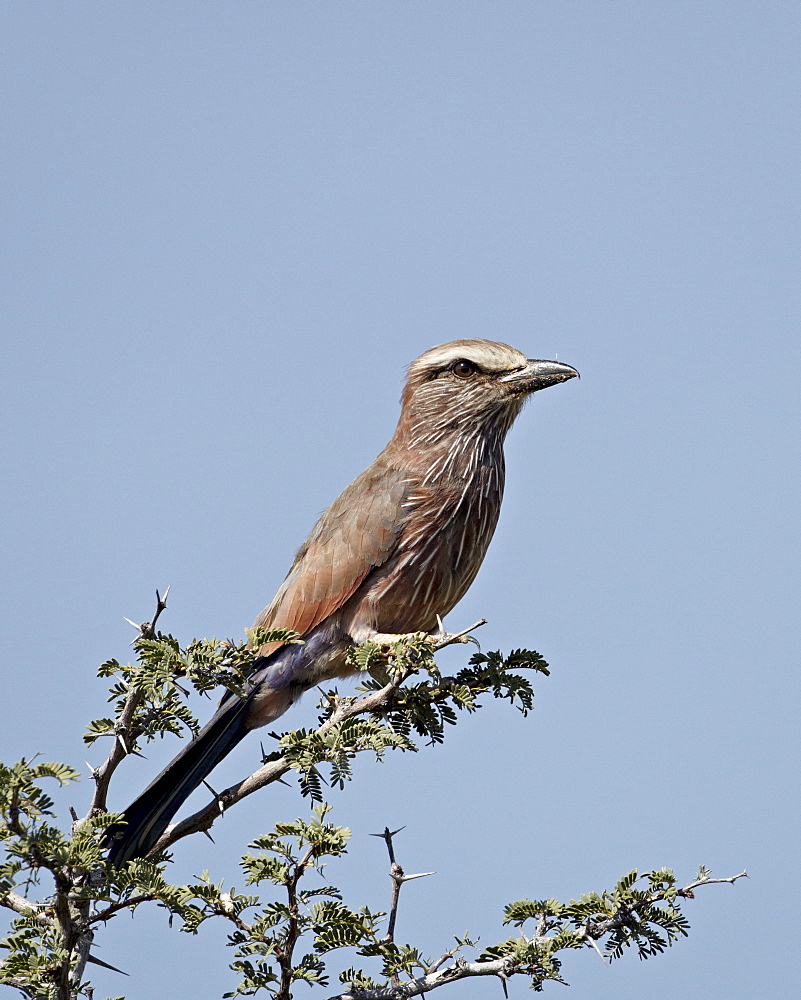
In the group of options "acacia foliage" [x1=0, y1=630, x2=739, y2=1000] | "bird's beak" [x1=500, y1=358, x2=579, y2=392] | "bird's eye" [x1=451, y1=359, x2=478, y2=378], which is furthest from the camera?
"bird's eye" [x1=451, y1=359, x2=478, y2=378]

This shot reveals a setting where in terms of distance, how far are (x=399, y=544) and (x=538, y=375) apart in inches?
50.3

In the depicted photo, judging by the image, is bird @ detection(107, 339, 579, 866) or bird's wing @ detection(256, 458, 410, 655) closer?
bird @ detection(107, 339, 579, 866)

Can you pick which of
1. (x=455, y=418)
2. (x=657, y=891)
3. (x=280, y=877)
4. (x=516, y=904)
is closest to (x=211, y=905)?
(x=280, y=877)

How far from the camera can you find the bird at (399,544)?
17.5ft

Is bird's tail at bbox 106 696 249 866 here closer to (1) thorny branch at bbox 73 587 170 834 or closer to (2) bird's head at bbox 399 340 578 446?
(1) thorny branch at bbox 73 587 170 834

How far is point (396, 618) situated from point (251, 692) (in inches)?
31.1

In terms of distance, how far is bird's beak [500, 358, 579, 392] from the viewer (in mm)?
6020

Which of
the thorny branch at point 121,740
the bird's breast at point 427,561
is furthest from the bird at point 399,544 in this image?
the thorny branch at point 121,740

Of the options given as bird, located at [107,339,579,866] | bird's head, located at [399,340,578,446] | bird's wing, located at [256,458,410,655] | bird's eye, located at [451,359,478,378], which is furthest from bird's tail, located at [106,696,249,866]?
bird's eye, located at [451,359,478,378]

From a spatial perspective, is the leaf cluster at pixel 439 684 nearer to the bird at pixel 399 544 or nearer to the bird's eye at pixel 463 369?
the bird at pixel 399 544

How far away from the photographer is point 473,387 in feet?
20.2

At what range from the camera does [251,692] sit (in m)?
5.26

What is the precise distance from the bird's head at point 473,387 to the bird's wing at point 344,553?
43 centimetres

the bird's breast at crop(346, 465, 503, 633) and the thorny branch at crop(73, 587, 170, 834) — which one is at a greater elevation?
the bird's breast at crop(346, 465, 503, 633)
